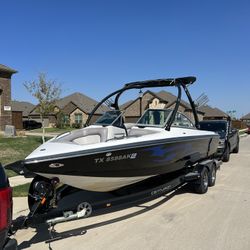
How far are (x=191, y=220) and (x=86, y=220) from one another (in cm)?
185

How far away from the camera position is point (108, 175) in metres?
5.76

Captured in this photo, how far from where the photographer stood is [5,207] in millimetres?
3143

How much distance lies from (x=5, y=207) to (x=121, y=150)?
278cm

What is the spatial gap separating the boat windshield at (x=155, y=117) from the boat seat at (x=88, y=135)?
153cm

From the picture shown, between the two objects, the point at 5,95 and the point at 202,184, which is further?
the point at 5,95

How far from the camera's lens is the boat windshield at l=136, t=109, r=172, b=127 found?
7598 mm

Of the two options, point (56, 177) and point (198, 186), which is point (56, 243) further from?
point (198, 186)

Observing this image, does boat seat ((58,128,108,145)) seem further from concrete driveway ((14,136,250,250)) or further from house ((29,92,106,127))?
house ((29,92,106,127))

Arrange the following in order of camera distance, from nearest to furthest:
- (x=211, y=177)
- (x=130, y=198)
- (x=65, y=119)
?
(x=130, y=198), (x=211, y=177), (x=65, y=119)

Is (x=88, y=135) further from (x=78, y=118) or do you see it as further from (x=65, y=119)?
(x=78, y=118)

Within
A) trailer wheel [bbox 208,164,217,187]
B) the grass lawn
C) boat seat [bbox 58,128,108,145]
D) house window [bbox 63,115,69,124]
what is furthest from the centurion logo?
house window [bbox 63,115,69,124]

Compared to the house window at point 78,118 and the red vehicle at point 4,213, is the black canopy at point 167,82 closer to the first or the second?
the red vehicle at point 4,213

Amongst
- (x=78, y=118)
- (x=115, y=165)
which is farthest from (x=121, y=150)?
(x=78, y=118)

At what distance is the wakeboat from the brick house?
19569mm
